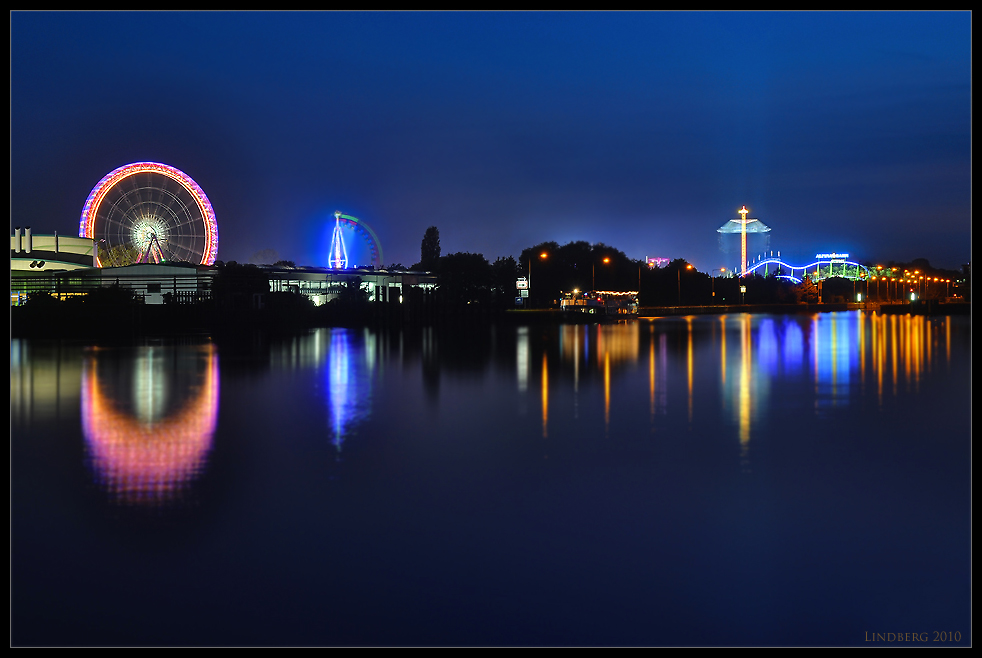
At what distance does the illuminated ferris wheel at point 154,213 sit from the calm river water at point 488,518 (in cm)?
4566

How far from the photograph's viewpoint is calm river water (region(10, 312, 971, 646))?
580cm

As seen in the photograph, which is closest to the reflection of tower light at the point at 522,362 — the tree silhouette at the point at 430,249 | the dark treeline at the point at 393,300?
the dark treeline at the point at 393,300

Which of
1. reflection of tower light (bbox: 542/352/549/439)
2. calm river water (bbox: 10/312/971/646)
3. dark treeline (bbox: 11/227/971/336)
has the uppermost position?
dark treeline (bbox: 11/227/971/336)

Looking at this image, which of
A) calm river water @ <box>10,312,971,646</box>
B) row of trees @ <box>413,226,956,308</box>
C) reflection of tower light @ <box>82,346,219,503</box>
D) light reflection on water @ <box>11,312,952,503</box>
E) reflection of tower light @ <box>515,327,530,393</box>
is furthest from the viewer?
row of trees @ <box>413,226,956,308</box>

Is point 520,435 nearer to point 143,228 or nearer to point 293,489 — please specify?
point 293,489

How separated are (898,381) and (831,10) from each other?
10.2m

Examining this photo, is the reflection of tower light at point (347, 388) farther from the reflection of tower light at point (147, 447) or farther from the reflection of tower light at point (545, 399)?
the reflection of tower light at point (545, 399)

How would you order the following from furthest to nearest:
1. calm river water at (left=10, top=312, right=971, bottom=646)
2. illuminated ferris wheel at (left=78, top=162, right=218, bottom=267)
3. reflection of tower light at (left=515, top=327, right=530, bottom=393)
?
1. illuminated ferris wheel at (left=78, top=162, right=218, bottom=267)
2. reflection of tower light at (left=515, top=327, right=530, bottom=393)
3. calm river water at (left=10, top=312, right=971, bottom=646)

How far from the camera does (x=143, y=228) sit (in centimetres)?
Result: 5841

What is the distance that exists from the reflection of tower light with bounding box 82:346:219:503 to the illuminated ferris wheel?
4599 cm

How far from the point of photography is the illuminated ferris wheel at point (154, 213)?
5722 cm

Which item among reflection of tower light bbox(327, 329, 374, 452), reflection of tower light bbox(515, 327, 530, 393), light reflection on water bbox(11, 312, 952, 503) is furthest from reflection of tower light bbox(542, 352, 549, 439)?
reflection of tower light bbox(327, 329, 374, 452)

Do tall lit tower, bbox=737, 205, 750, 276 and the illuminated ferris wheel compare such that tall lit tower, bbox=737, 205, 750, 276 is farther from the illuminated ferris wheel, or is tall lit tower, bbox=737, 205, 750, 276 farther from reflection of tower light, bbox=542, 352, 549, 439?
reflection of tower light, bbox=542, 352, 549, 439

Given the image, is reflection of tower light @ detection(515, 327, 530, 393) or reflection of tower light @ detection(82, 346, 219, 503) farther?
reflection of tower light @ detection(515, 327, 530, 393)
